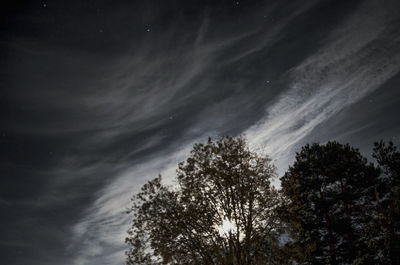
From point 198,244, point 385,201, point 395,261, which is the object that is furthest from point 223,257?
point 385,201

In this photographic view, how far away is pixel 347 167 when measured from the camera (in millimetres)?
27781

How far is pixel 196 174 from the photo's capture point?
17.0 meters

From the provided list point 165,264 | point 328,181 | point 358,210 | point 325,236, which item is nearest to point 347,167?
point 328,181

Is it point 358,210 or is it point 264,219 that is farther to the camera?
point 358,210

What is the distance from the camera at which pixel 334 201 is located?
26938 mm

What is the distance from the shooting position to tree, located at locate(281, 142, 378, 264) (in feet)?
83.7

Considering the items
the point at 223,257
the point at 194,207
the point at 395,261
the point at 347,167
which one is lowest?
the point at 395,261

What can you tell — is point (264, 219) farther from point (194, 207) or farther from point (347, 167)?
point (347, 167)

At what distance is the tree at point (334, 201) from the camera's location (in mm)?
25519

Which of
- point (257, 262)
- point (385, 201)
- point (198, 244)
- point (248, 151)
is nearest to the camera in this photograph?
point (257, 262)

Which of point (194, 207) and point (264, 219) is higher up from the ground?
point (194, 207)

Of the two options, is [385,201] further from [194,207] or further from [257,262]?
[194,207]

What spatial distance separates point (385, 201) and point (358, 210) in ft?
8.61

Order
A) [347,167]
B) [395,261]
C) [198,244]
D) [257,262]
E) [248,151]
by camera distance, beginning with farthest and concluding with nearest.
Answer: [347,167]
[248,151]
[198,244]
[257,262]
[395,261]
